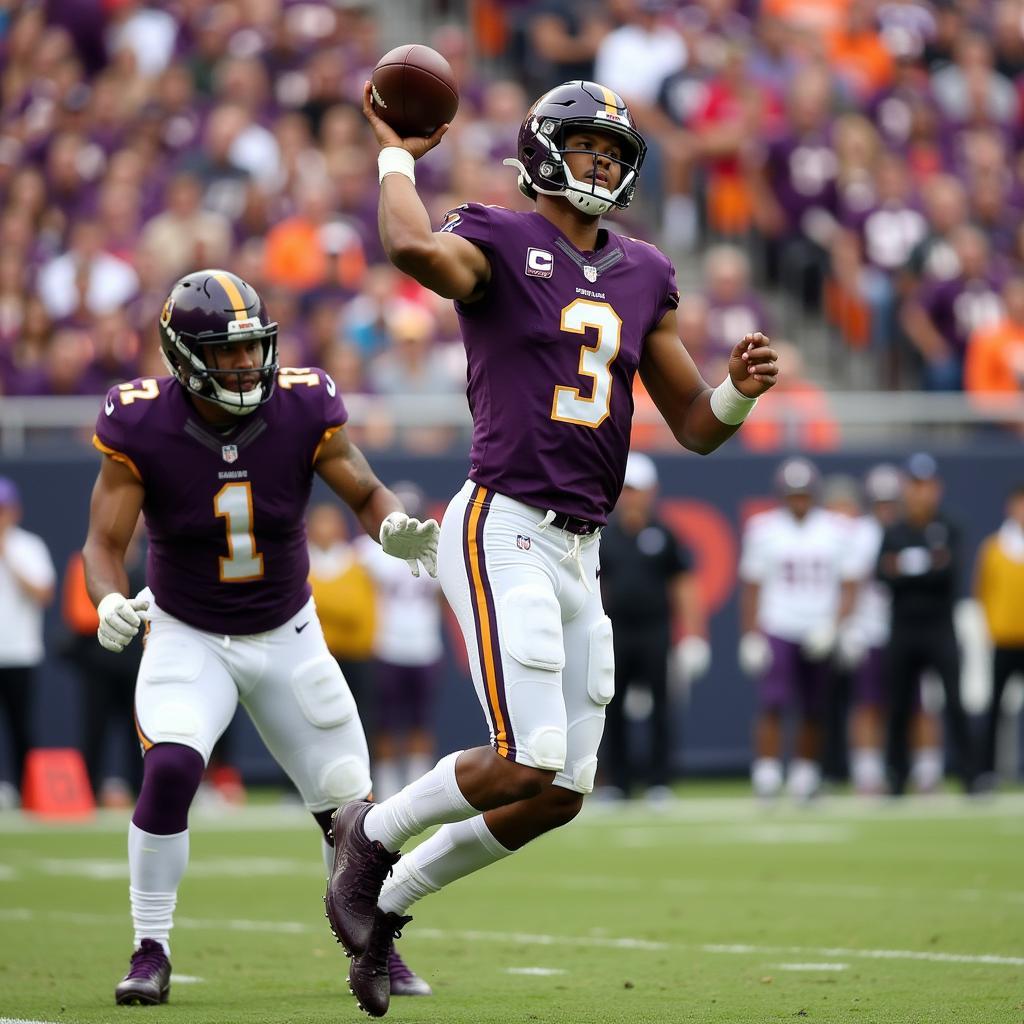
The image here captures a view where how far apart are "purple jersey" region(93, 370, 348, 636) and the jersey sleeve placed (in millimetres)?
1037

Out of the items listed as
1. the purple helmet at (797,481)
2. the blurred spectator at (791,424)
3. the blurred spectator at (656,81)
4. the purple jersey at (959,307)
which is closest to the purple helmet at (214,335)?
the purple helmet at (797,481)

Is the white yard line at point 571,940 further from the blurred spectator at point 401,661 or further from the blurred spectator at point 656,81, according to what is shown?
the blurred spectator at point 656,81

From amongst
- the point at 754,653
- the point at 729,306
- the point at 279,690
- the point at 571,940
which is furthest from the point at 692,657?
the point at 279,690

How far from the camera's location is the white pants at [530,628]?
16.3 ft

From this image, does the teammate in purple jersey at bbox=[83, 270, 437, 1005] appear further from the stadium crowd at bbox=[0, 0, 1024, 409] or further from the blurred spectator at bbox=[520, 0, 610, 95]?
the blurred spectator at bbox=[520, 0, 610, 95]

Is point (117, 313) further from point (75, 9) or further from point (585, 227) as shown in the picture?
point (585, 227)

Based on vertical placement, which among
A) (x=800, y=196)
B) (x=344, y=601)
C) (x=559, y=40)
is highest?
(x=559, y=40)

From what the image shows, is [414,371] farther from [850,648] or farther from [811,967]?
[811,967]

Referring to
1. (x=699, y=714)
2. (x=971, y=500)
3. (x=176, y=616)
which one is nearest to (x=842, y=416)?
(x=971, y=500)

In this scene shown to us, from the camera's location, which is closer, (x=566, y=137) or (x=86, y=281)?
(x=566, y=137)

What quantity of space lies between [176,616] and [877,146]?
455 inches

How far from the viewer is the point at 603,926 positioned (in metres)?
7.37

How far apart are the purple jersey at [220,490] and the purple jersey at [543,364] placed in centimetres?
87

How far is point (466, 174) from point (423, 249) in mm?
9850
